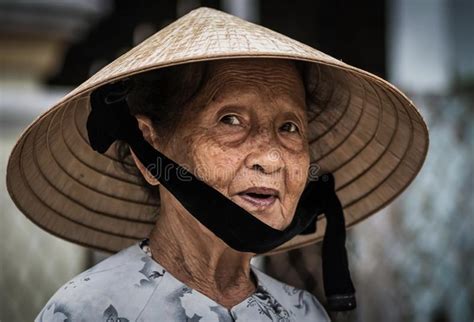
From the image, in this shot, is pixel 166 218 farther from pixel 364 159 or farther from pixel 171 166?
pixel 364 159

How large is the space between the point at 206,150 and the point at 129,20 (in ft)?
11.5

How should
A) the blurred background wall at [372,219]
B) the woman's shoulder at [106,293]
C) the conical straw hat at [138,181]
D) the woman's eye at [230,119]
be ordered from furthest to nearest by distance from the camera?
the blurred background wall at [372,219] < the conical straw hat at [138,181] < the woman's eye at [230,119] < the woman's shoulder at [106,293]

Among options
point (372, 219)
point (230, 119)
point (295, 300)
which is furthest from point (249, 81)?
point (372, 219)

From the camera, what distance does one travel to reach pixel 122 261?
2305 mm

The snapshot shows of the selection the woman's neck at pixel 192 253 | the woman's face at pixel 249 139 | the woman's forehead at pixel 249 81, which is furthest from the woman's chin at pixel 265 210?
the woman's forehead at pixel 249 81

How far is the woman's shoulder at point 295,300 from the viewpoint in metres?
2.54

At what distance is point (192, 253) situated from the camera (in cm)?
233

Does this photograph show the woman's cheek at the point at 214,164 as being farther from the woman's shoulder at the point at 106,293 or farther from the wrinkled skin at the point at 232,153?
the woman's shoulder at the point at 106,293

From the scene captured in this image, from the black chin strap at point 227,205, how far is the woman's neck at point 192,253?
0.29 feet

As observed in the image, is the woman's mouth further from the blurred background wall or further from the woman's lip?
the blurred background wall

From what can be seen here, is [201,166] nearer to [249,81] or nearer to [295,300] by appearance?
[249,81]

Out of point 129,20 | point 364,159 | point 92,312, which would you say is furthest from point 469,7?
point 92,312

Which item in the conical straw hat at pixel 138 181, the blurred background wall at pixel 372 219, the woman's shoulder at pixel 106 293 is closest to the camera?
the woman's shoulder at pixel 106 293

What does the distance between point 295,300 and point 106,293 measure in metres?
0.61
